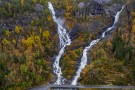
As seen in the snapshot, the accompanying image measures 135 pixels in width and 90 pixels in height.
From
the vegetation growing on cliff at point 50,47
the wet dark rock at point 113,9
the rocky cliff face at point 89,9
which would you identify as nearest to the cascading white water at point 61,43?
the vegetation growing on cliff at point 50,47

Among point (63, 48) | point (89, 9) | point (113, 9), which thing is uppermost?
point (89, 9)

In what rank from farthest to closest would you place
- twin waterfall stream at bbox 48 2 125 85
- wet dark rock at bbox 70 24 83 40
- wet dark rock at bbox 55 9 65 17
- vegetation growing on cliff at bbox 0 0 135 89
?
1. wet dark rock at bbox 55 9 65 17
2. wet dark rock at bbox 70 24 83 40
3. twin waterfall stream at bbox 48 2 125 85
4. vegetation growing on cliff at bbox 0 0 135 89

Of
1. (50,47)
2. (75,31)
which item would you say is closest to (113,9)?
(75,31)

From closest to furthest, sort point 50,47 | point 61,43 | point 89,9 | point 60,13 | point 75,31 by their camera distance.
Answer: point 50,47
point 61,43
point 75,31
point 89,9
point 60,13

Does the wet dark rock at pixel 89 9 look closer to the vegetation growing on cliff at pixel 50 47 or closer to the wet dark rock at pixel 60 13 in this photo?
the vegetation growing on cliff at pixel 50 47

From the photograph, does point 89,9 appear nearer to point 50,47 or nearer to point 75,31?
point 75,31

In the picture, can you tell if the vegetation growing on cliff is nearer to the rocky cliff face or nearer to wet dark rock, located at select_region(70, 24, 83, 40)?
wet dark rock, located at select_region(70, 24, 83, 40)

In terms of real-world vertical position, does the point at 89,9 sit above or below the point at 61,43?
above

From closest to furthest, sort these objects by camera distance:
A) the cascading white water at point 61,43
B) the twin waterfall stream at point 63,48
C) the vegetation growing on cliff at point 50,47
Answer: the vegetation growing on cliff at point 50,47, the twin waterfall stream at point 63,48, the cascading white water at point 61,43

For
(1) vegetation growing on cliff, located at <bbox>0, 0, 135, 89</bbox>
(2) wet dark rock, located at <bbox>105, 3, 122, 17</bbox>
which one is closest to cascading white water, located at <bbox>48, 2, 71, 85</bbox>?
(1) vegetation growing on cliff, located at <bbox>0, 0, 135, 89</bbox>

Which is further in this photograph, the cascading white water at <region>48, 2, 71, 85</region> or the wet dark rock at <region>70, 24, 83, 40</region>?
the wet dark rock at <region>70, 24, 83, 40</region>

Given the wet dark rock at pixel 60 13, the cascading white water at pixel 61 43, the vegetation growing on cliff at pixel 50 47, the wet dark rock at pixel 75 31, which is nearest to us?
the vegetation growing on cliff at pixel 50 47
